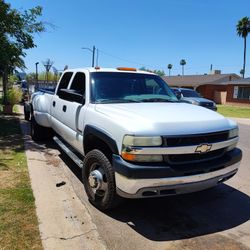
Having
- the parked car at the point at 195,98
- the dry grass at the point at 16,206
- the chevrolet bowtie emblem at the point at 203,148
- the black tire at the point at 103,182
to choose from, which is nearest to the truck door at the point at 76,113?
the black tire at the point at 103,182

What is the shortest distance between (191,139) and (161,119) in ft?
1.37

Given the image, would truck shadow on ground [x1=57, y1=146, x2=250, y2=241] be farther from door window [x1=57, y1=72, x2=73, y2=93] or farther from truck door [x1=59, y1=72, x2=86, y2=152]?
door window [x1=57, y1=72, x2=73, y2=93]

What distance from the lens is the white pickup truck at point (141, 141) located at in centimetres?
377

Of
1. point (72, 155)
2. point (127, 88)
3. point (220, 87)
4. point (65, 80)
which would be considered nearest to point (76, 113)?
point (72, 155)

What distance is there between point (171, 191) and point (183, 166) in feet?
1.05

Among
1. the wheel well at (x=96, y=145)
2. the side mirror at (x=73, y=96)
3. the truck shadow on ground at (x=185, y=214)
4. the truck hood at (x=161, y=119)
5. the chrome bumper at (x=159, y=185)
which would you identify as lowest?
the truck shadow on ground at (x=185, y=214)

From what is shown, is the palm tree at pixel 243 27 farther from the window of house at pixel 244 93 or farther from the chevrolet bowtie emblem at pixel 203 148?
the chevrolet bowtie emblem at pixel 203 148

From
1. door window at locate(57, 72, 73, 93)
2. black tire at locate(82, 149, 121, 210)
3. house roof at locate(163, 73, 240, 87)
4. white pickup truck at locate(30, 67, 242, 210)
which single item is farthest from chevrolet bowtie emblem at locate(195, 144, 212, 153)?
house roof at locate(163, 73, 240, 87)

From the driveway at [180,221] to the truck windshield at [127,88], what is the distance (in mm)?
1525

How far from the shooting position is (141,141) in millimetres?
3740

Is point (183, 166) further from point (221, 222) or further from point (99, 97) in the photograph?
point (99, 97)

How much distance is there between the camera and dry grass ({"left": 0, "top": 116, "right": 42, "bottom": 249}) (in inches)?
143

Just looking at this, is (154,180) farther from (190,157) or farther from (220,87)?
(220,87)

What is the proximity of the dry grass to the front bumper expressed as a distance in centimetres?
113
